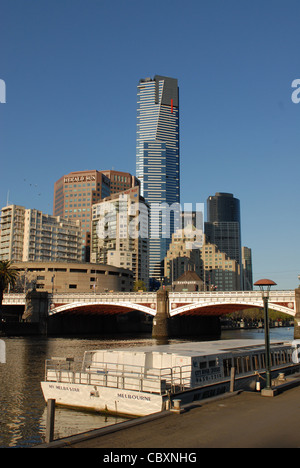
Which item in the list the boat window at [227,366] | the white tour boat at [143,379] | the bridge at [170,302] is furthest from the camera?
the bridge at [170,302]

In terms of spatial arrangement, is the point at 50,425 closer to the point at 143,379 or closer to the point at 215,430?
the point at 215,430

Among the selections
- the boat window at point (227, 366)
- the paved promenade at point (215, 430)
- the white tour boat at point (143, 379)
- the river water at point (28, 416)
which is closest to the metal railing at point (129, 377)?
the white tour boat at point (143, 379)

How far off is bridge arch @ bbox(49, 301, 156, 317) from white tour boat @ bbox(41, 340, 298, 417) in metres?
75.5

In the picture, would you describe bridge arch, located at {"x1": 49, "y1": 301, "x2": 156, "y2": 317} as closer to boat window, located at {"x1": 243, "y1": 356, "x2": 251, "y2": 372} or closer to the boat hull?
boat window, located at {"x1": 243, "y1": 356, "x2": 251, "y2": 372}

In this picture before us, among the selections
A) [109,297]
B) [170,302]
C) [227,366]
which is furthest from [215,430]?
[109,297]

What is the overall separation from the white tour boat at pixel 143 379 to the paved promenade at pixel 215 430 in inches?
160

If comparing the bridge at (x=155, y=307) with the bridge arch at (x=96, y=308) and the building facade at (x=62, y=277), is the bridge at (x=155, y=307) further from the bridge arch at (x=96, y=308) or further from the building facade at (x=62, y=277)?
the building facade at (x=62, y=277)

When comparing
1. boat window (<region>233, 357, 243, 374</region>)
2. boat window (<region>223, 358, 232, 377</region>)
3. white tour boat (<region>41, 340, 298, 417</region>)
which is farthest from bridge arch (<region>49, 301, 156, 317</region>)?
boat window (<region>223, 358, 232, 377</region>)

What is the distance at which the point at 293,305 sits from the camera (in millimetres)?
90812

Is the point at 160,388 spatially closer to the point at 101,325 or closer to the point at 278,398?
the point at 278,398

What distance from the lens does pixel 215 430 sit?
51.0 ft

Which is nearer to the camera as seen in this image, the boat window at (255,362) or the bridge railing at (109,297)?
the boat window at (255,362)

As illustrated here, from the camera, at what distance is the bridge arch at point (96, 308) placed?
107 m
